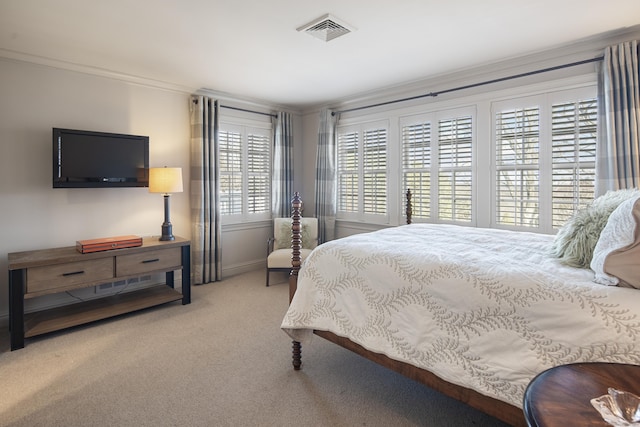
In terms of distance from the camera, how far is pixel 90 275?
303cm

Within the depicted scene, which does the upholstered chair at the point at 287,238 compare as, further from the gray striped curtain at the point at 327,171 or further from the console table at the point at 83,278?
the console table at the point at 83,278

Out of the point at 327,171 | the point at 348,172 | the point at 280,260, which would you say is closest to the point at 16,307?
the point at 280,260

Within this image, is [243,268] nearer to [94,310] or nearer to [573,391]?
[94,310]

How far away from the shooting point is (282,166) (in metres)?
5.20

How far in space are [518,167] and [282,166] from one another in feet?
10.3

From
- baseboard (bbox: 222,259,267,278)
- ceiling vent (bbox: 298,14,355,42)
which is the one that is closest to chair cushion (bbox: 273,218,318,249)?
baseboard (bbox: 222,259,267,278)

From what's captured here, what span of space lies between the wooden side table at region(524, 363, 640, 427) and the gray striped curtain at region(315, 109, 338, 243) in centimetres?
397

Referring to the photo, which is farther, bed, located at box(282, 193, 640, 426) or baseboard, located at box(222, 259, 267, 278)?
baseboard, located at box(222, 259, 267, 278)

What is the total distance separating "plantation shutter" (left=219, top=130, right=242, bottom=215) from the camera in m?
A: 4.60

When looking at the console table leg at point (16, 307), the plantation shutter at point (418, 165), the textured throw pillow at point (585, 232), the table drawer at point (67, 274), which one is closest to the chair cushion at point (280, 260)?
the plantation shutter at point (418, 165)

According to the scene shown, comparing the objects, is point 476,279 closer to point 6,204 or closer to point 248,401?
point 248,401

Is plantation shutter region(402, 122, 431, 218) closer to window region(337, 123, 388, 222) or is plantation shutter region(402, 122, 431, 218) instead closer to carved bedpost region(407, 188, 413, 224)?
carved bedpost region(407, 188, 413, 224)

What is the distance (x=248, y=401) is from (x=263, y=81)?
3326 millimetres

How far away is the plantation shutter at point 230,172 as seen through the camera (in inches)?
181
